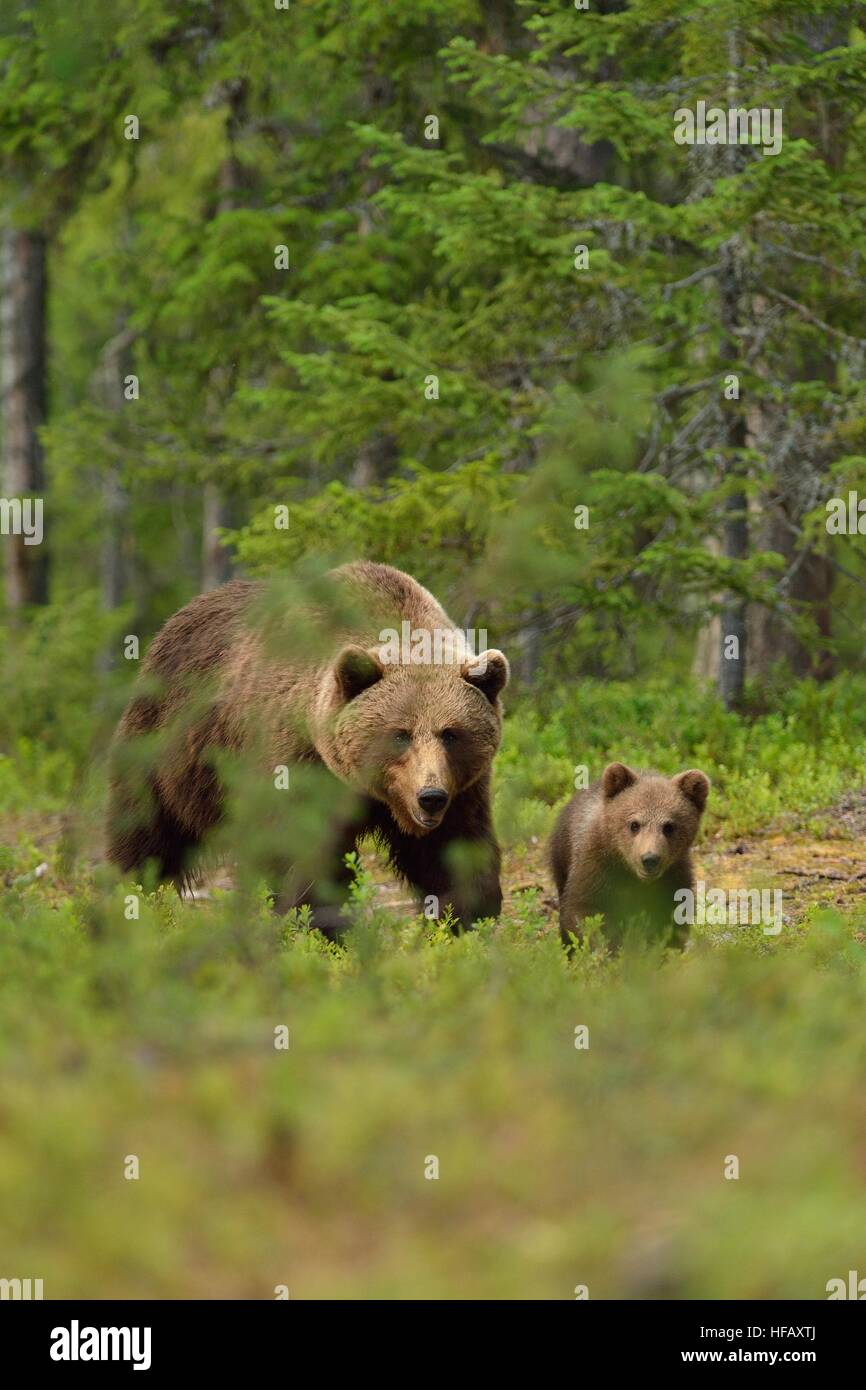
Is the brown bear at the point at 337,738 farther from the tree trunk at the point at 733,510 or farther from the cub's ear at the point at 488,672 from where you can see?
the tree trunk at the point at 733,510

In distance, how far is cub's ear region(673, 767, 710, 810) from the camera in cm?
866

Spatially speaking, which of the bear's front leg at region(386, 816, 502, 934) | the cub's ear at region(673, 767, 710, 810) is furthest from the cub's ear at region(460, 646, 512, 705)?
the cub's ear at region(673, 767, 710, 810)

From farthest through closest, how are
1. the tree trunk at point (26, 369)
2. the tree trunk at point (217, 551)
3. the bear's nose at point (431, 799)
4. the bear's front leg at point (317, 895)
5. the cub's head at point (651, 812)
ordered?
1. the tree trunk at point (217, 551)
2. the tree trunk at point (26, 369)
3. the cub's head at point (651, 812)
4. the bear's front leg at point (317, 895)
5. the bear's nose at point (431, 799)

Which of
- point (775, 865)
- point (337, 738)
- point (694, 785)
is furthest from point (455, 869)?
point (775, 865)

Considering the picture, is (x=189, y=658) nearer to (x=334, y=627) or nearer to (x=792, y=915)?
(x=334, y=627)

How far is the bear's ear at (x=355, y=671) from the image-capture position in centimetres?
766

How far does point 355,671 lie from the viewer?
25.3 feet

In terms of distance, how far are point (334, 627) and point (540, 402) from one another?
4.63m

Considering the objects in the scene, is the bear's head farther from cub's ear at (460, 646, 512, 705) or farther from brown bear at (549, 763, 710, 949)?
brown bear at (549, 763, 710, 949)

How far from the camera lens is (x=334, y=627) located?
8.26 m

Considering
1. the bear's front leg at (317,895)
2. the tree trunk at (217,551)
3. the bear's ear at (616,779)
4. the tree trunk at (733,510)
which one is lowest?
the bear's front leg at (317,895)

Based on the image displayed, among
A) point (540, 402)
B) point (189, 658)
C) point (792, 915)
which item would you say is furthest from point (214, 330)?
point (792, 915)

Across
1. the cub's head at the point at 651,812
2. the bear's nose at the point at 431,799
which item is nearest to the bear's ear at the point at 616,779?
the cub's head at the point at 651,812
